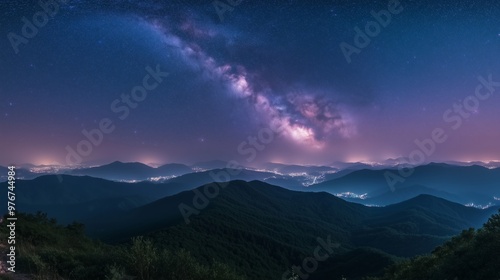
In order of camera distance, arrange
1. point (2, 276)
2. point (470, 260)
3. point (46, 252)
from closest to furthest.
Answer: point (2, 276) < point (470, 260) < point (46, 252)

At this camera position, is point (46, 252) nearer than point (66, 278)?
No

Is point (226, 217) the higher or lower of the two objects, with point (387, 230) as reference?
higher

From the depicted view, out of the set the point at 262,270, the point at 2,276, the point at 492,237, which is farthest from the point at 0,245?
the point at 262,270

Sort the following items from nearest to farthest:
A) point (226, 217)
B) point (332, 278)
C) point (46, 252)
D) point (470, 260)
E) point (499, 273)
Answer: point (499, 273), point (470, 260), point (46, 252), point (332, 278), point (226, 217)

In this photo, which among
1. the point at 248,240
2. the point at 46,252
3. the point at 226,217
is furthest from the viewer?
the point at 226,217

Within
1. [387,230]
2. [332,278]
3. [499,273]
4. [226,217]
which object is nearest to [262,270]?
[332,278]

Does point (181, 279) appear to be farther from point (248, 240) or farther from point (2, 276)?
point (248, 240)

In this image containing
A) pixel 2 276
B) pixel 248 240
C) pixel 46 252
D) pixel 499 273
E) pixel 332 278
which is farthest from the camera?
pixel 248 240

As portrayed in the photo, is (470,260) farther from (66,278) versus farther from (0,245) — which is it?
(0,245)

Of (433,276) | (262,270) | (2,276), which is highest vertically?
(2,276)
